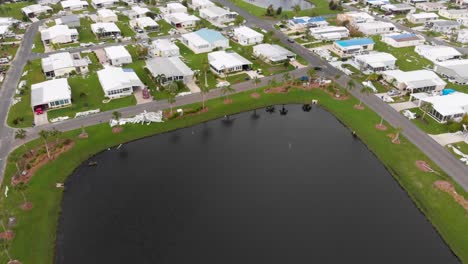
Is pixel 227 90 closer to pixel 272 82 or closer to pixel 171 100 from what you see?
pixel 272 82

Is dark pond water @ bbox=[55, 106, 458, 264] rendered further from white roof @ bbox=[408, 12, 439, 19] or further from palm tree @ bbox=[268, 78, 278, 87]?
white roof @ bbox=[408, 12, 439, 19]

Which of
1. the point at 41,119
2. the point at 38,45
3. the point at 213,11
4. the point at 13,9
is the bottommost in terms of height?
the point at 41,119

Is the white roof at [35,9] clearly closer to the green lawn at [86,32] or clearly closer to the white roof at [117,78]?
the green lawn at [86,32]

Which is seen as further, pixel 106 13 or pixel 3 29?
pixel 106 13

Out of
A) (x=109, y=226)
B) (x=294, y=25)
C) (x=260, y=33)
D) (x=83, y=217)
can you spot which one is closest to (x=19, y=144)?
(x=83, y=217)

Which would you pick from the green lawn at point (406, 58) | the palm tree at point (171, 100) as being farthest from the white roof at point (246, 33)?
the palm tree at point (171, 100)

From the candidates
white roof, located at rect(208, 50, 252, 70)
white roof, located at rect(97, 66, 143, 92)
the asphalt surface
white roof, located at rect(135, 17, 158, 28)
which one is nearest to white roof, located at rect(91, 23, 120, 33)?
white roof, located at rect(135, 17, 158, 28)

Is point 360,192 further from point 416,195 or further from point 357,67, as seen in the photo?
point 357,67

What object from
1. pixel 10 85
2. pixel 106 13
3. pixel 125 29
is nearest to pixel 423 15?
pixel 125 29
